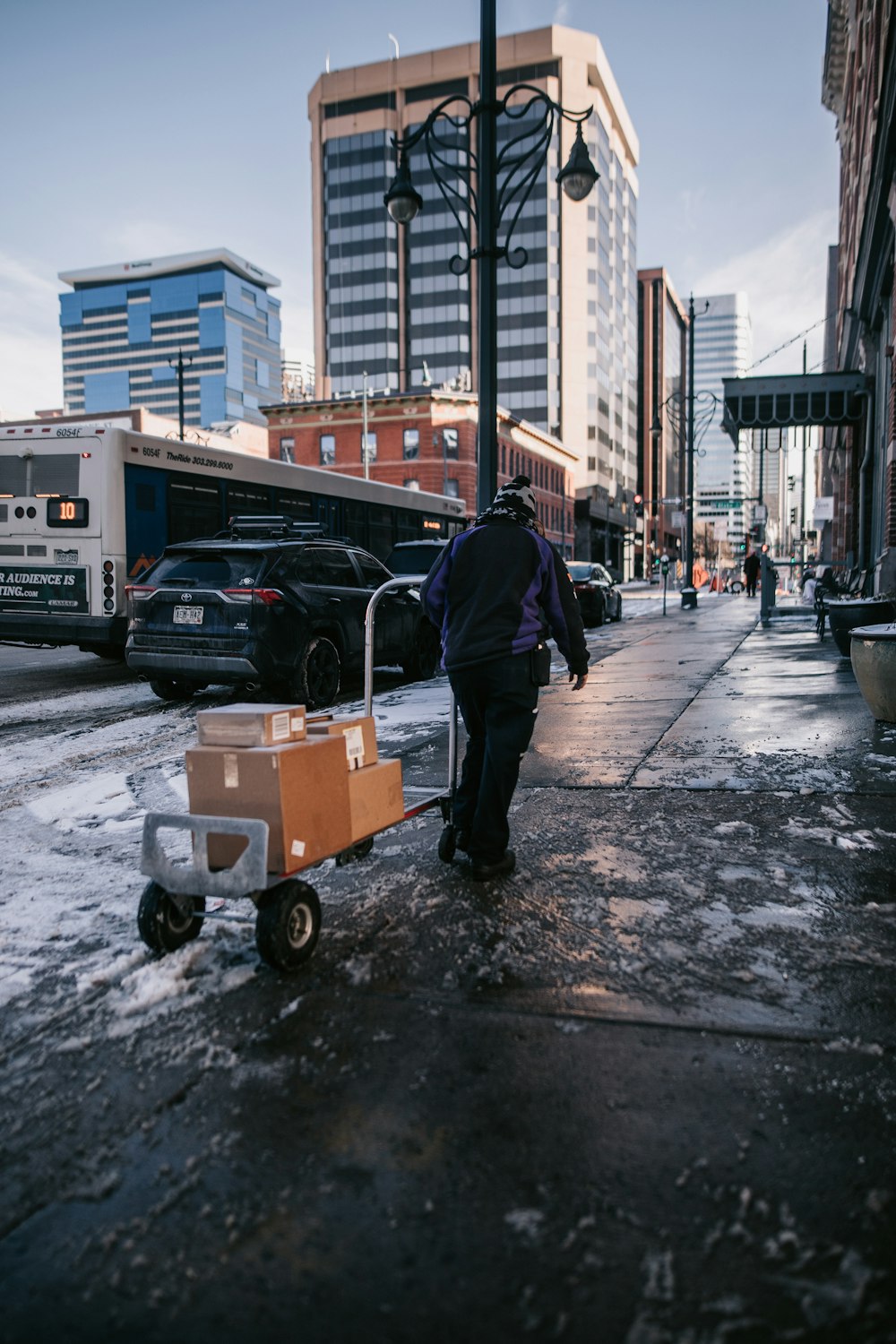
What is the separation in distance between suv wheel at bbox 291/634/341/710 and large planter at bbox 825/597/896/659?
20.2ft

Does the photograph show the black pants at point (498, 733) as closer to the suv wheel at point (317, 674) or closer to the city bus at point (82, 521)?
the suv wheel at point (317, 674)

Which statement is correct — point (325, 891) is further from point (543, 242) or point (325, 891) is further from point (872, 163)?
point (543, 242)

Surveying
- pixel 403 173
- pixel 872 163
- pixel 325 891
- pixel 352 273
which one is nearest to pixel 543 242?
pixel 352 273

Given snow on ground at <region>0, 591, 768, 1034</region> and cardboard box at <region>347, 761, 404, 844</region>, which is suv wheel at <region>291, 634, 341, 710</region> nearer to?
snow on ground at <region>0, 591, 768, 1034</region>

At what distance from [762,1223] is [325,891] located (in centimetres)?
260

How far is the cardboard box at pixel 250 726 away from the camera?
11.4ft

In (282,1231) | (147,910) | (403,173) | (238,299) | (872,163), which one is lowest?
(282,1231)

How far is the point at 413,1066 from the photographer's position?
8.98 feet

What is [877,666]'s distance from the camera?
762 centimetres

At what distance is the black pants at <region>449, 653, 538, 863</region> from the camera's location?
4.34 m

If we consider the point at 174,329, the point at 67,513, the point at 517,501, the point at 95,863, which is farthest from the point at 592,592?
the point at 174,329

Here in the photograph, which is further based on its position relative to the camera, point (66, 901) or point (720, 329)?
point (720, 329)

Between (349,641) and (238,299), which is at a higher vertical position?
(238,299)

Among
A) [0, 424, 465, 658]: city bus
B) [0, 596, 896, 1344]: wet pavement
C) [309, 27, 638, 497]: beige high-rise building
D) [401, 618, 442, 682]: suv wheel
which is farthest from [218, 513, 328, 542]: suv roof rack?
[309, 27, 638, 497]: beige high-rise building
